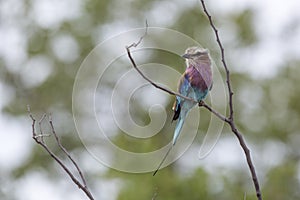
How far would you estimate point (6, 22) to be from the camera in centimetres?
988

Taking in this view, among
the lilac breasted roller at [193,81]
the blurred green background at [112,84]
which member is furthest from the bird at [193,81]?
the blurred green background at [112,84]

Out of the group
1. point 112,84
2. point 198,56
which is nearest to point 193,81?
point 198,56

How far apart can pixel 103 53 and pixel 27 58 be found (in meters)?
1.03

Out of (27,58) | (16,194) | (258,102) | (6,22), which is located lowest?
(16,194)

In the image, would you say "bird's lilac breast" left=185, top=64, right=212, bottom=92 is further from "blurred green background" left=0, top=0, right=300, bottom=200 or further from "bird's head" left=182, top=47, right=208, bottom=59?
"blurred green background" left=0, top=0, right=300, bottom=200

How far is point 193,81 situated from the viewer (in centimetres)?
300

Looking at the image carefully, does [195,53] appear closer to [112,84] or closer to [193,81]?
[193,81]

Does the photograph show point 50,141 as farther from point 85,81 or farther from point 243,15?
point 243,15

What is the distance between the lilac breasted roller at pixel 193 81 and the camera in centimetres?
287

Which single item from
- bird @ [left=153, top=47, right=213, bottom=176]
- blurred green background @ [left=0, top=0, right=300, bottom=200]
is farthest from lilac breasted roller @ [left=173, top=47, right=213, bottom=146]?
blurred green background @ [left=0, top=0, right=300, bottom=200]

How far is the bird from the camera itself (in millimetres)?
2867

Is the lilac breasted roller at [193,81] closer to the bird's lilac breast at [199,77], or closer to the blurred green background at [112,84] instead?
the bird's lilac breast at [199,77]

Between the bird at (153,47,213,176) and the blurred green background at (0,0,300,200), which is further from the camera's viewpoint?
the blurred green background at (0,0,300,200)

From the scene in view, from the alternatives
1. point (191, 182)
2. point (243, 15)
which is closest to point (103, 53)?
point (243, 15)
